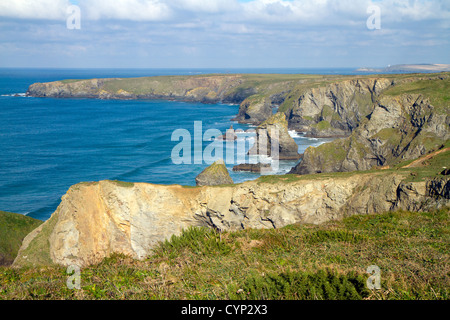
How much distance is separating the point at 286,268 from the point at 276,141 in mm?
50649

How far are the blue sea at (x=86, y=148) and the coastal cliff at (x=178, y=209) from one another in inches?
742

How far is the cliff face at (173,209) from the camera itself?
23.7 metres

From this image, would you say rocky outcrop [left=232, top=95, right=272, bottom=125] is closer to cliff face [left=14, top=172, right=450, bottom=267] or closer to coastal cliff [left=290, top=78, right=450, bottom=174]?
coastal cliff [left=290, top=78, right=450, bottom=174]

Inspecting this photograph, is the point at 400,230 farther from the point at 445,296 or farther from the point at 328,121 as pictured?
the point at 328,121

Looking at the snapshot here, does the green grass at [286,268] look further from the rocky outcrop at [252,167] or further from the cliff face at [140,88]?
the cliff face at [140,88]

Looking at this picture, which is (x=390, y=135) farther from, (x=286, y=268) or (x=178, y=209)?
(x=286, y=268)

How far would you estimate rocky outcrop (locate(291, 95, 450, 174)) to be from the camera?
157 ft

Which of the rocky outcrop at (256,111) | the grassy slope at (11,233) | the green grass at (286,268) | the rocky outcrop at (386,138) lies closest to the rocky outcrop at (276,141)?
the rocky outcrop at (386,138)

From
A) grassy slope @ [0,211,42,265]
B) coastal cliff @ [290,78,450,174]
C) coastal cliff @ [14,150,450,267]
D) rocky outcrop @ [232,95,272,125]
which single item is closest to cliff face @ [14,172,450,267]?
coastal cliff @ [14,150,450,267]

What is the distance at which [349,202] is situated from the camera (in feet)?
79.8

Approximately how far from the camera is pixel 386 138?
50.8 meters

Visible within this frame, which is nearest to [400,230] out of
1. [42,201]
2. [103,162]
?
[42,201]

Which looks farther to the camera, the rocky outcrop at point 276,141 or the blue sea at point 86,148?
the rocky outcrop at point 276,141

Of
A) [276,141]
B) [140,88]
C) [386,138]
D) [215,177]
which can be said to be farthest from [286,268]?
[140,88]
